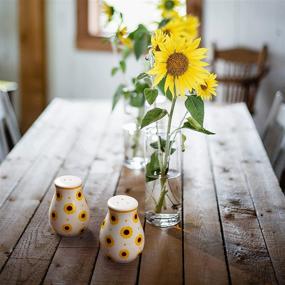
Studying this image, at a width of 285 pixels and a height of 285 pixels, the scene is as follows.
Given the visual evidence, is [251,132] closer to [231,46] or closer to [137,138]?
[137,138]

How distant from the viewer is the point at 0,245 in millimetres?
1351

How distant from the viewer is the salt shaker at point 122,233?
125 centimetres

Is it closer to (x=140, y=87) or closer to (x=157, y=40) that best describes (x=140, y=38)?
(x=140, y=87)

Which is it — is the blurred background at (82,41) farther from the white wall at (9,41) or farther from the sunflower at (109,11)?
the sunflower at (109,11)

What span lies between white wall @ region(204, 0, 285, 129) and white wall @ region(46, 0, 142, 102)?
0.62 metres

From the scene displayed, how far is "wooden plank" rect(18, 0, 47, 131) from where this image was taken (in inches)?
152

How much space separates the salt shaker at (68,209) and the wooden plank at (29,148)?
0.28 m


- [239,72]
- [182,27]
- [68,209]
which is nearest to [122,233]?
[68,209]

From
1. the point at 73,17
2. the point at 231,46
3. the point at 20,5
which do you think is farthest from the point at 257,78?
the point at 20,5

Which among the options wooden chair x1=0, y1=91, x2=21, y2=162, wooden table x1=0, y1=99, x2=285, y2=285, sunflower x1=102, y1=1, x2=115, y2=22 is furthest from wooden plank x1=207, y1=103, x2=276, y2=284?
wooden chair x1=0, y1=91, x2=21, y2=162

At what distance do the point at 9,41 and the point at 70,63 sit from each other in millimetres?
445

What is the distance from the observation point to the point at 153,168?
1448 millimetres

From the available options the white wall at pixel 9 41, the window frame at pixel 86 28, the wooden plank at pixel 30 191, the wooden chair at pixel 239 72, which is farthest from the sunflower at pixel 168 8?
the white wall at pixel 9 41

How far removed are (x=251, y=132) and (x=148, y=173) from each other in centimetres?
96
